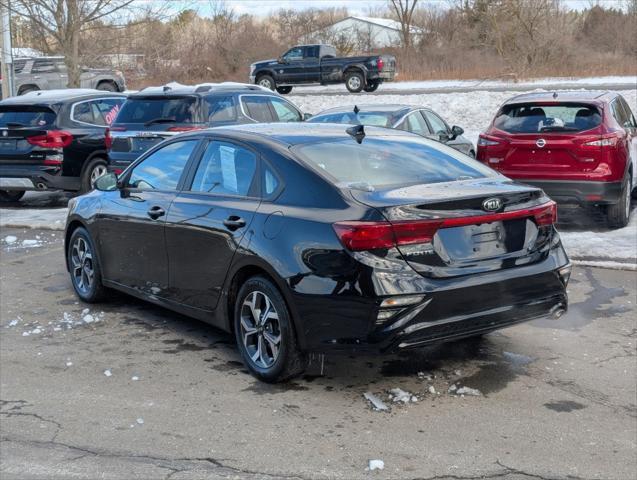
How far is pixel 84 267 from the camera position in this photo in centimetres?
793

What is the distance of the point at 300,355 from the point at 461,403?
102cm

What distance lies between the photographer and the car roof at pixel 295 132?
5984 mm

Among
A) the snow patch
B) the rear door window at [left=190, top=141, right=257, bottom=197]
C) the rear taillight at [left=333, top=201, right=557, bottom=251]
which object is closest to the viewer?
the snow patch

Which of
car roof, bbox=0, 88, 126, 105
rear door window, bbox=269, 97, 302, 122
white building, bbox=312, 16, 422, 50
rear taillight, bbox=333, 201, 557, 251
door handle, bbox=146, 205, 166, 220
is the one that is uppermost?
white building, bbox=312, 16, 422, 50

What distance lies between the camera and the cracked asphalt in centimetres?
443

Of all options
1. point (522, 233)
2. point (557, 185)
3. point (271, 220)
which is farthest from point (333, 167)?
point (557, 185)

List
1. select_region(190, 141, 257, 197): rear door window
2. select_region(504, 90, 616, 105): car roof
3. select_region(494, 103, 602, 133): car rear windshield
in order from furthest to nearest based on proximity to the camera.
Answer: select_region(504, 90, 616, 105): car roof < select_region(494, 103, 602, 133): car rear windshield < select_region(190, 141, 257, 197): rear door window

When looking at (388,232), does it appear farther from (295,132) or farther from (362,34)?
(362,34)

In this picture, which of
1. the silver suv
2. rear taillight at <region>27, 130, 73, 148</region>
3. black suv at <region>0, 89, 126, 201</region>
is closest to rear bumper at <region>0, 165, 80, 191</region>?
black suv at <region>0, 89, 126, 201</region>

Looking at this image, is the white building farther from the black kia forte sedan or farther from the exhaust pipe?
the exhaust pipe

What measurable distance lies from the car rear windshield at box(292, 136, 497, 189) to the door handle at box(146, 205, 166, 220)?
1.41m

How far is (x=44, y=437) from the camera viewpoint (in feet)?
16.0

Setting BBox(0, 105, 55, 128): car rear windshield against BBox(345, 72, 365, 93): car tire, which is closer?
BBox(0, 105, 55, 128): car rear windshield

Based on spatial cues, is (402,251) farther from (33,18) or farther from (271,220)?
(33,18)
